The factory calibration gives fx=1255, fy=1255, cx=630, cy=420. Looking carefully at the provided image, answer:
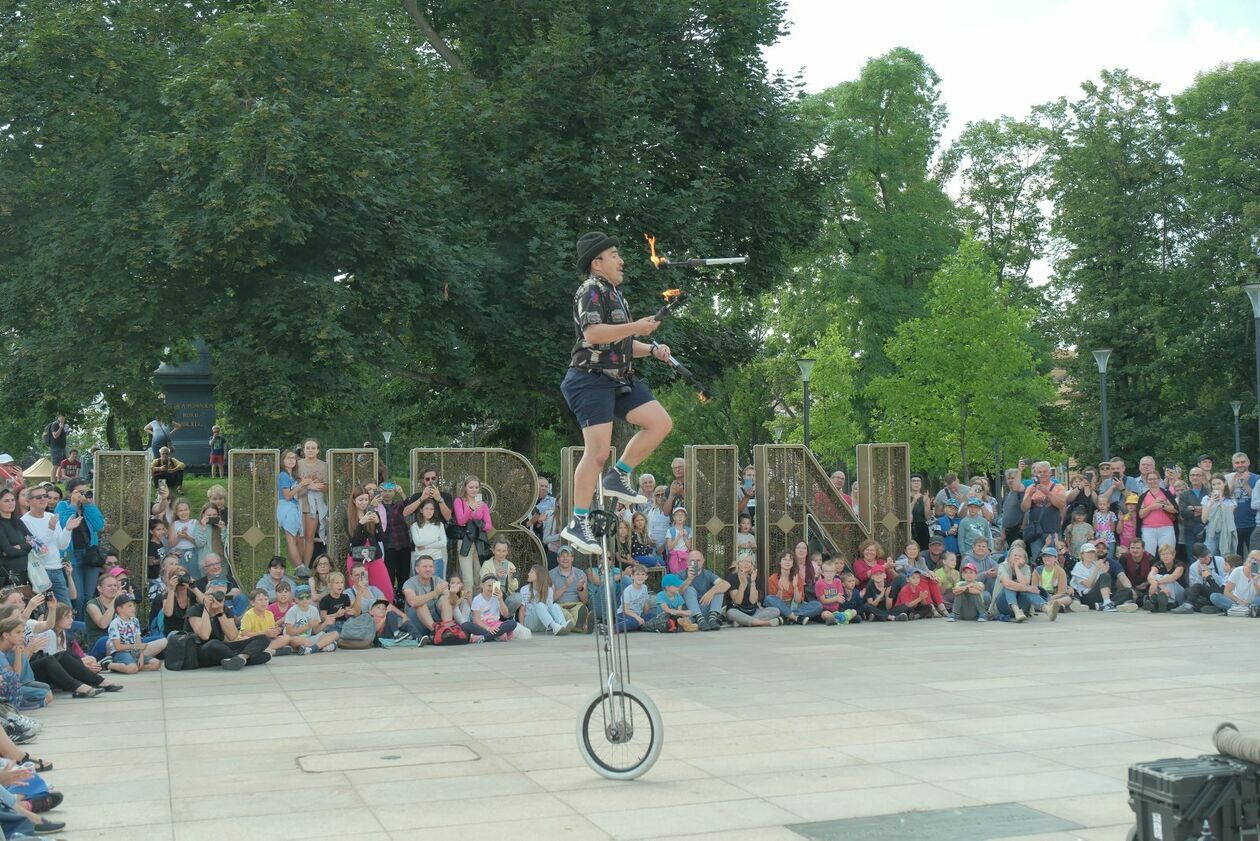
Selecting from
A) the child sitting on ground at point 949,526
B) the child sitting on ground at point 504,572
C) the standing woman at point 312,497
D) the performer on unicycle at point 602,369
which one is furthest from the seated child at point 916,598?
the performer on unicycle at point 602,369

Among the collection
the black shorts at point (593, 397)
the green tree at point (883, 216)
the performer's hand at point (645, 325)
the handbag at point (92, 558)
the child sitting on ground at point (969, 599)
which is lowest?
the child sitting on ground at point (969, 599)

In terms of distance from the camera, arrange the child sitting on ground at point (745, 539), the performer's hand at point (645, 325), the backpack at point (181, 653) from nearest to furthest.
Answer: the performer's hand at point (645, 325) < the backpack at point (181, 653) < the child sitting on ground at point (745, 539)

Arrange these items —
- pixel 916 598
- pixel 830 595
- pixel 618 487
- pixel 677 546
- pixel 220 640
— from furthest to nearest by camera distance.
Answer: pixel 916 598 → pixel 830 595 → pixel 677 546 → pixel 220 640 → pixel 618 487

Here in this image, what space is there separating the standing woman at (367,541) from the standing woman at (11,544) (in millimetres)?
3476

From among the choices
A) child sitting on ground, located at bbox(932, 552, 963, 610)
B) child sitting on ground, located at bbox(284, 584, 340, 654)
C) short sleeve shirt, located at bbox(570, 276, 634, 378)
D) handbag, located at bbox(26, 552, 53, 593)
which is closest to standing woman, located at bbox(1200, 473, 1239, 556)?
child sitting on ground, located at bbox(932, 552, 963, 610)

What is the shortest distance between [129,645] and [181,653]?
46 centimetres

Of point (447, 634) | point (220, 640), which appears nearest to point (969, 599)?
point (447, 634)

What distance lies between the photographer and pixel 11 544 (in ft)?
35.2

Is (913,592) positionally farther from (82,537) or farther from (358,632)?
(82,537)

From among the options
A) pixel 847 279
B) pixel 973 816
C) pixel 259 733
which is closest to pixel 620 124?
pixel 259 733

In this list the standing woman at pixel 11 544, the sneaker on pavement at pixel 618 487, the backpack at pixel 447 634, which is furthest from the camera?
the backpack at pixel 447 634

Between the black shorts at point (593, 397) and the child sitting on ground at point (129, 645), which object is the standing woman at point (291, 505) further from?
the black shorts at point (593, 397)

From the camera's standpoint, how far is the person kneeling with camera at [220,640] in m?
11.7

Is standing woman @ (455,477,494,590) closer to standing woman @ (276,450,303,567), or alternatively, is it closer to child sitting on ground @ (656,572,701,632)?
standing woman @ (276,450,303,567)
